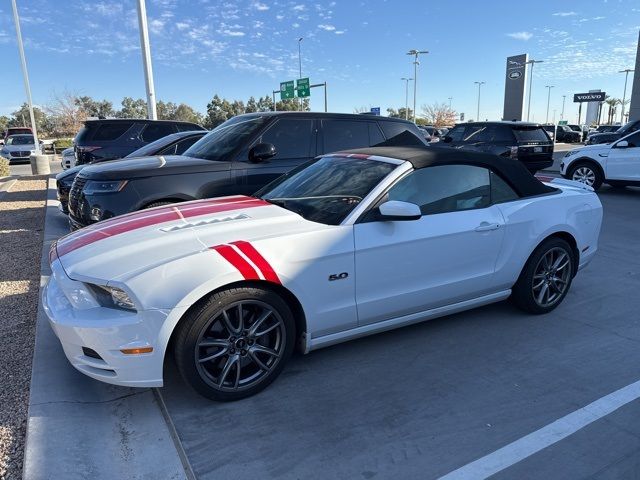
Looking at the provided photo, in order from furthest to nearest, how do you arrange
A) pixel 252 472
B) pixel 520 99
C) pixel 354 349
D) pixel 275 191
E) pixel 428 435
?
pixel 520 99, pixel 275 191, pixel 354 349, pixel 428 435, pixel 252 472

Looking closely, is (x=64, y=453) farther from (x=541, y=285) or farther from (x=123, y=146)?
(x=123, y=146)

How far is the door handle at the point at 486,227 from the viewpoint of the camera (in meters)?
3.83

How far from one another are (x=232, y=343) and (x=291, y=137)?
3777 mm

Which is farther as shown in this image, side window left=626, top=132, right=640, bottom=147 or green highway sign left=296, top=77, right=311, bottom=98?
green highway sign left=296, top=77, right=311, bottom=98

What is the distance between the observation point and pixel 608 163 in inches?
454

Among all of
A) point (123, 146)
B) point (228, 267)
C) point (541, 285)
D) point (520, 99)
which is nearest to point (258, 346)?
point (228, 267)

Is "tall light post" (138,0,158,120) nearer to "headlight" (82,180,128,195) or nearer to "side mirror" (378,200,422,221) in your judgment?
"headlight" (82,180,128,195)

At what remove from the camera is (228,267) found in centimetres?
286

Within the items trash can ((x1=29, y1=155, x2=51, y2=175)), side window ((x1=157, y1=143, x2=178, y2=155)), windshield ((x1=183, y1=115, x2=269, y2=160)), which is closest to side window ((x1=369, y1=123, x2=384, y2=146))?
windshield ((x1=183, y1=115, x2=269, y2=160))

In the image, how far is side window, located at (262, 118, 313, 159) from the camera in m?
6.11

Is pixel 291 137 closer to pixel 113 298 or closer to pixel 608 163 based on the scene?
pixel 113 298

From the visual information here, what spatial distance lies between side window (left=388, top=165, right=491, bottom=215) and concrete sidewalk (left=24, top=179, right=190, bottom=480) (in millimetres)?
2175

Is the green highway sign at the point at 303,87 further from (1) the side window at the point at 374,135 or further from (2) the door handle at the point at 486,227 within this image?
(2) the door handle at the point at 486,227

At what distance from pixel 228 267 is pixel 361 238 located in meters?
0.95
